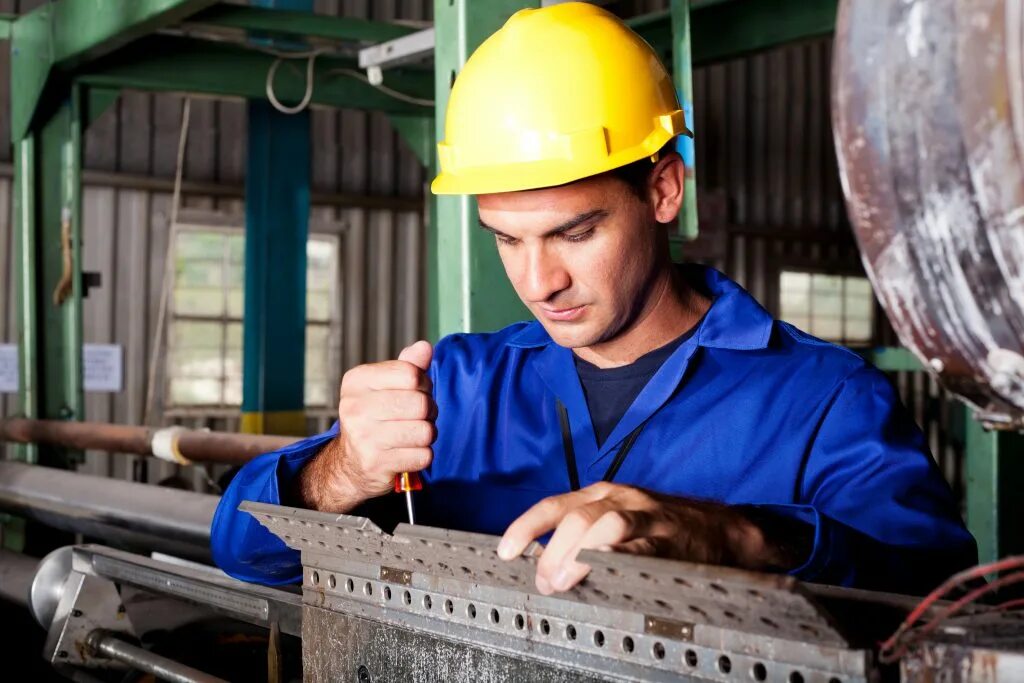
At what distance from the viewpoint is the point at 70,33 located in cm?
358

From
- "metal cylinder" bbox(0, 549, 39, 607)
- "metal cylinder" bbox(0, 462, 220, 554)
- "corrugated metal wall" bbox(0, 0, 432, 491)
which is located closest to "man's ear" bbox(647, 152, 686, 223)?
"metal cylinder" bbox(0, 462, 220, 554)

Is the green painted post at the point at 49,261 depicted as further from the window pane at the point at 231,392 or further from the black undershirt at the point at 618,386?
the window pane at the point at 231,392

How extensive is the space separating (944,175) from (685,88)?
1983 millimetres

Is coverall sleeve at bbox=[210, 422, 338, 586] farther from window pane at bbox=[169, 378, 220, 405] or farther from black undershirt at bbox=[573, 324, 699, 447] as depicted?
window pane at bbox=[169, 378, 220, 405]

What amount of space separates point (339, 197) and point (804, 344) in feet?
22.4

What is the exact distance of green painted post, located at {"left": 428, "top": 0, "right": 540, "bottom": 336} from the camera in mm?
2086

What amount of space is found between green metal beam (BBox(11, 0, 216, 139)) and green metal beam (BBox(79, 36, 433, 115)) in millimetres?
178

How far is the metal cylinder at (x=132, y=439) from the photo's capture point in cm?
316

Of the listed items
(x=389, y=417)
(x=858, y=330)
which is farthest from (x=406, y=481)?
(x=858, y=330)

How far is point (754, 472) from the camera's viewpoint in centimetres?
151

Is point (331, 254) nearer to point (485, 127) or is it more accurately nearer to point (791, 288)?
point (791, 288)

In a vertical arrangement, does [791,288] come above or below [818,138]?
below

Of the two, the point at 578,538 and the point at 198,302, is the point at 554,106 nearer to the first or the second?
the point at 578,538

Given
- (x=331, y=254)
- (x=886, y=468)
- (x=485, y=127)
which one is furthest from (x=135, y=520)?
(x=331, y=254)
